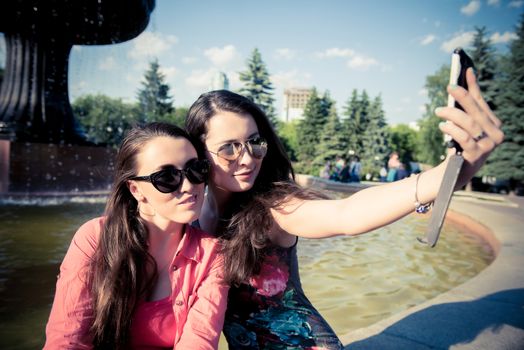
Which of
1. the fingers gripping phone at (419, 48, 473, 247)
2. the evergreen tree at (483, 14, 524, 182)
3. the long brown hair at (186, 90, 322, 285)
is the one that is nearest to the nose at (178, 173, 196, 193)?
the long brown hair at (186, 90, 322, 285)

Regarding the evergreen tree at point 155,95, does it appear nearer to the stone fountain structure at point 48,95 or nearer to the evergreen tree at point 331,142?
the evergreen tree at point 331,142

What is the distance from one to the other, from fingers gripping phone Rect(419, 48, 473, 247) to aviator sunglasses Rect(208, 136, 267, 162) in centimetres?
112

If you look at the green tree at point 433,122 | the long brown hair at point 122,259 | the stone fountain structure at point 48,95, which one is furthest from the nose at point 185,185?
the green tree at point 433,122

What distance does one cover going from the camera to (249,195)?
2.15m

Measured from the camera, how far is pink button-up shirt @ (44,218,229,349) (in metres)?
1.56

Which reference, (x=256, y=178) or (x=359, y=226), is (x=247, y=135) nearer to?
(x=256, y=178)

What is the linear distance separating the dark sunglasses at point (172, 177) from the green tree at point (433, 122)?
3212 cm

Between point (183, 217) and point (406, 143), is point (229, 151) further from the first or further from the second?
point (406, 143)

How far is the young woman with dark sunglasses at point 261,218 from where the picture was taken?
172cm

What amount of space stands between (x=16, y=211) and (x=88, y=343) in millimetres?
7363

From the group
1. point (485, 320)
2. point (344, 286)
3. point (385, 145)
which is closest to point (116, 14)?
point (344, 286)

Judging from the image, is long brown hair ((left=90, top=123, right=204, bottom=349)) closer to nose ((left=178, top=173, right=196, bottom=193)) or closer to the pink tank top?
the pink tank top

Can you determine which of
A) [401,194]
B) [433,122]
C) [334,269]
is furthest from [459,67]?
[433,122]

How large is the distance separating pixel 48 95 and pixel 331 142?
31.1m
